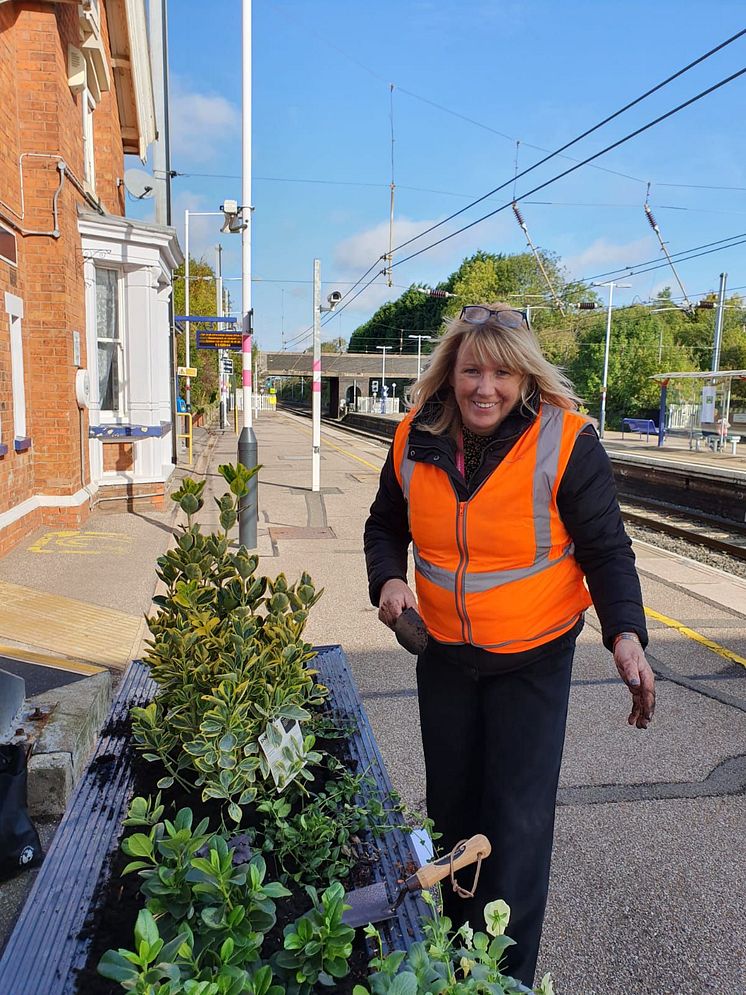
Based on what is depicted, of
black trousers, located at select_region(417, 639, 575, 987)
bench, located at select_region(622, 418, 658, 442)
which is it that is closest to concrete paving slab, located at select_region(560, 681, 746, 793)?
black trousers, located at select_region(417, 639, 575, 987)

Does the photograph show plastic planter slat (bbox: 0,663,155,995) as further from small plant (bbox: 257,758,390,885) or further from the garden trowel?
the garden trowel

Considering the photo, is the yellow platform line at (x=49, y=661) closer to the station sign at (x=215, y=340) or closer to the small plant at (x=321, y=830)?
the small plant at (x=321, y=830)

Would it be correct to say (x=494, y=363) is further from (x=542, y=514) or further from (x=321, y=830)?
(x=321, y=830)

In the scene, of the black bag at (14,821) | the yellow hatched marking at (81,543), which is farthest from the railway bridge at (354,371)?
the black bag at (14,821)

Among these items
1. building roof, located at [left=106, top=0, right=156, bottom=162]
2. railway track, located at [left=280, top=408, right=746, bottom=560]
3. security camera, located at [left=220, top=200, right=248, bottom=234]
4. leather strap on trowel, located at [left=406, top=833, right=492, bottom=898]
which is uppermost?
building roof, located at [left=106, top=0, right=156, bottom=162]

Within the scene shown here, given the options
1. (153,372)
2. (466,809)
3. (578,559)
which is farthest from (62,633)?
(153,372)

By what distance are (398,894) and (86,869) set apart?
0.75 m

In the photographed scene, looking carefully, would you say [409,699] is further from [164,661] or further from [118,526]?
[118,526]

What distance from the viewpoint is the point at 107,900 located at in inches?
66.2

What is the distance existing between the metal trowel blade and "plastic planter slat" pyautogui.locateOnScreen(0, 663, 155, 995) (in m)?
0.55

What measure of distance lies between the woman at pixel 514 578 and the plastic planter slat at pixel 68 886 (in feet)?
3.05

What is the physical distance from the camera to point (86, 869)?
179 cm

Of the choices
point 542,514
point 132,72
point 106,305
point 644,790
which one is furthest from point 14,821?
point 132,72

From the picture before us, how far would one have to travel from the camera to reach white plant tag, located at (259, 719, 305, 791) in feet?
6.31
